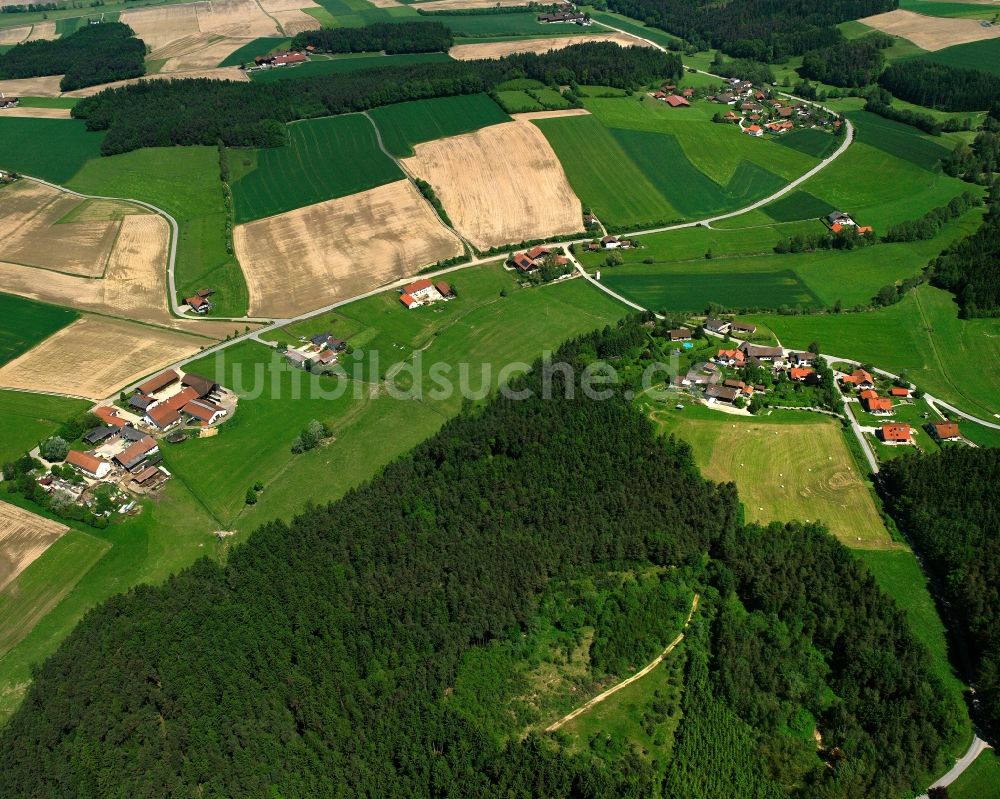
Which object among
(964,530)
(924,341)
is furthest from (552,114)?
(964,530)

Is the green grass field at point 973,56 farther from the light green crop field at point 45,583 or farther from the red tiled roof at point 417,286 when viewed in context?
the light green crop field at point 45,583

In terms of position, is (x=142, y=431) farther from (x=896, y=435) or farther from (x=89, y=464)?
(x=896, y=435)

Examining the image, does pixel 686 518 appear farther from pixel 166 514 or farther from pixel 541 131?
pixel 541 131

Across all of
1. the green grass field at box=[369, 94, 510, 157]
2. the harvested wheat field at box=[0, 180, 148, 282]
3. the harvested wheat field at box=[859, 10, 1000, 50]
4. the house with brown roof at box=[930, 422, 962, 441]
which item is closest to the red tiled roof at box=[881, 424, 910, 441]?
the house with brown roof at box=[930, 422, 962, 441]

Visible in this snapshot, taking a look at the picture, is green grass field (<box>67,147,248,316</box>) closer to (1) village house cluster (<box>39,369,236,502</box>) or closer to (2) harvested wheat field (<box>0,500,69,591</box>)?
(1) village house cluster (<box>39,369,236,502</box>)

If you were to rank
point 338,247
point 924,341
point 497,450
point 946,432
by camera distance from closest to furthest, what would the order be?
Answer: point 497,450 → point 946,432 → point 924,341 → point 338,247

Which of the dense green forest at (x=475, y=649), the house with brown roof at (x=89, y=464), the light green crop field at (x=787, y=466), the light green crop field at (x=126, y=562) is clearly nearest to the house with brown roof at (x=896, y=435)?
the light green crop field at (x=787, y=466)

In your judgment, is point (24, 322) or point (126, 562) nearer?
point (126, 562)

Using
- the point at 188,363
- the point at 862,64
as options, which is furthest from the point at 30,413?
the point at 862,64
